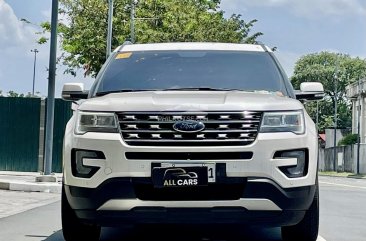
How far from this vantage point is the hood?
16.9 ft

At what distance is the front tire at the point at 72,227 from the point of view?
18.3 ft

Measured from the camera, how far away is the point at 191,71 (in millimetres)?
6297

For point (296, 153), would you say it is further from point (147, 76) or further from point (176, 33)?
point (176, 33)

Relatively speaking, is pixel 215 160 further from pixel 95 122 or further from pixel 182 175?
pixel 95 122

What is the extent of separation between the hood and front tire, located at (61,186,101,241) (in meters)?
0.85

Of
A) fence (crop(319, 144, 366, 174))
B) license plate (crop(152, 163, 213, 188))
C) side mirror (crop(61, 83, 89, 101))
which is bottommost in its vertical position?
fence (crop(319, 144, 366, 174))

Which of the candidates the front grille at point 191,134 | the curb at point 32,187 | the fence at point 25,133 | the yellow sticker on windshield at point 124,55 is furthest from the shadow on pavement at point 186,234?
the fence at point 25,133

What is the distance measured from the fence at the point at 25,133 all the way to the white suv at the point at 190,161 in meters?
11.3

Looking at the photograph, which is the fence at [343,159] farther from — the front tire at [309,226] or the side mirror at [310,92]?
the front tire at [309,226]

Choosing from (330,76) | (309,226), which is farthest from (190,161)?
(330,76)

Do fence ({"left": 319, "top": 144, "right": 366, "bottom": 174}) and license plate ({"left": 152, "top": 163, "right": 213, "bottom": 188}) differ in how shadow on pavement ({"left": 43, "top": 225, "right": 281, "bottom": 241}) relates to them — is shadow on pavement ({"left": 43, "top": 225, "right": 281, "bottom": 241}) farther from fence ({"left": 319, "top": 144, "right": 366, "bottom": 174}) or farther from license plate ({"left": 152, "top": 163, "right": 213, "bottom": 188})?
fence ({"left": 319, "top": 144, "right": 366, "bottom": 174})

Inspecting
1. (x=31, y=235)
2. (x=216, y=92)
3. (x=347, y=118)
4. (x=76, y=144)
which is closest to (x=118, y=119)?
(x=76, y=144)

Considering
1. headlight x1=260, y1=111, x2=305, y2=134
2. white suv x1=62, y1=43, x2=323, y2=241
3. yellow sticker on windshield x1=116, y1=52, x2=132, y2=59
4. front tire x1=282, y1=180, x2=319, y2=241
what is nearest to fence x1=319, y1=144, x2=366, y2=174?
yellow sticker on windshield x1=116, y1=52, x2=132, y2=59

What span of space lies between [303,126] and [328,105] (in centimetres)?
9822
